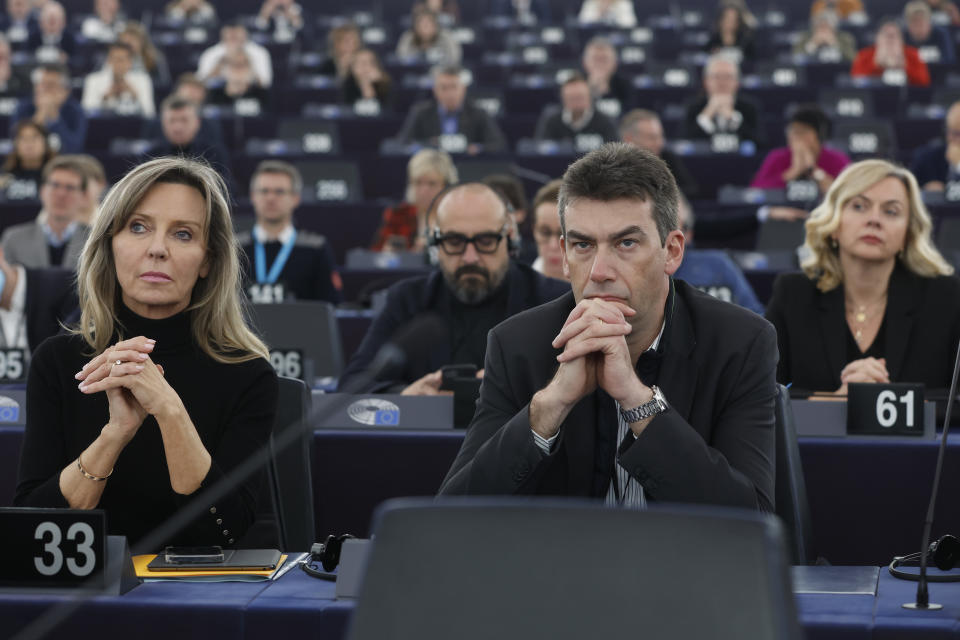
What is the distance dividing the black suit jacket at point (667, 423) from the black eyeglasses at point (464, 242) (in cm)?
158

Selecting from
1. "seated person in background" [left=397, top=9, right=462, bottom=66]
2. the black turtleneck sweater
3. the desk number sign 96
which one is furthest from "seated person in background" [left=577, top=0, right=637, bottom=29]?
the desk number sign 96

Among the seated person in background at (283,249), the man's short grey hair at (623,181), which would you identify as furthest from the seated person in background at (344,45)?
the man's short grey hair at (623,181)

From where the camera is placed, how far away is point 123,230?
2.55 metres

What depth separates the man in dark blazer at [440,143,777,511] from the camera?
2.07 metres

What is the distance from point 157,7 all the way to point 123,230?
14.4 m

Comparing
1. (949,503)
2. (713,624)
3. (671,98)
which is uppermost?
(671,98)

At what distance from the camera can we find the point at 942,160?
27.7ft

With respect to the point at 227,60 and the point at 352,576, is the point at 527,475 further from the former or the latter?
the point at 227,60

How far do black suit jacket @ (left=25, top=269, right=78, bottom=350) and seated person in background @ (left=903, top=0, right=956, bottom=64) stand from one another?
10.1 metres

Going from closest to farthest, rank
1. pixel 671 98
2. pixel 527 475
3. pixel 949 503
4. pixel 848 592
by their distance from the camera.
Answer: pixel 848 592 → pixel 527 475 → pixel 949 503 → pixel 671 98

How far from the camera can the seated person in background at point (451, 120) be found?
984 cm

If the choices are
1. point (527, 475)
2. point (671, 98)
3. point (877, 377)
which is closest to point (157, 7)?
point (671, 98)

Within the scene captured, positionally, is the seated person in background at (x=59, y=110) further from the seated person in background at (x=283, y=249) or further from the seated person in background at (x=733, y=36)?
the seated person in background at (x=733, y=36)

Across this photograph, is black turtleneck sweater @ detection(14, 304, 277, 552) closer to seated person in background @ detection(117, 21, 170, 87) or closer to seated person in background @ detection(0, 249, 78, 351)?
seated person in background @ detection(0, 249, 78, 351)
